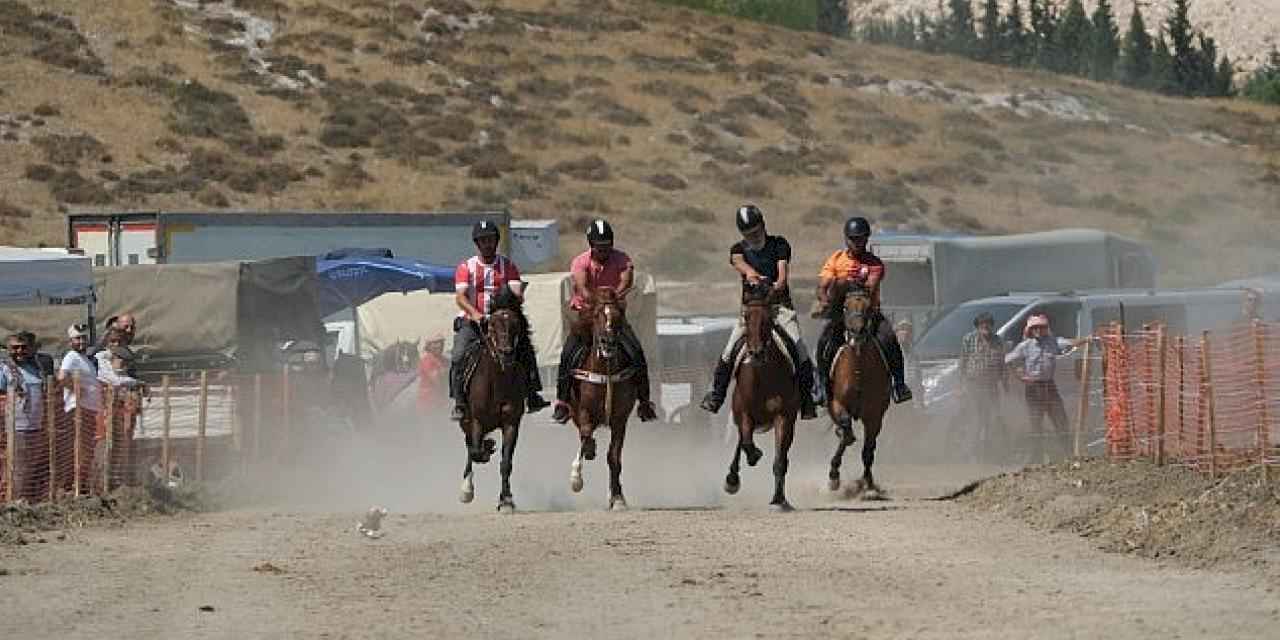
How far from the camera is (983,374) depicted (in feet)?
95.1

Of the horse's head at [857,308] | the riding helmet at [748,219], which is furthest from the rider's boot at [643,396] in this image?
the horse's head at [857,308]

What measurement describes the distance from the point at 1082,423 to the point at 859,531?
9.07m

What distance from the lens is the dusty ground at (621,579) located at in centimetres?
1240

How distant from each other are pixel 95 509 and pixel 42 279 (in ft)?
21.6

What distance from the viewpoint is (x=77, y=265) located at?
27.0m

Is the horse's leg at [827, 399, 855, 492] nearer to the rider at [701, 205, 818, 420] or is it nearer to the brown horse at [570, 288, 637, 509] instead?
the rider at [701, 205, 818, 420]

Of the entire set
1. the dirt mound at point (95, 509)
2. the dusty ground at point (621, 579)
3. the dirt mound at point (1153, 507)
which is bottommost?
the dirt mound at point (95, 509)

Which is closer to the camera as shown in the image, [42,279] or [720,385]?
[720,385]

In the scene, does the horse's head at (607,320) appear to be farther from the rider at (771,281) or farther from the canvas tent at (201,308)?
the canvas tent at (201,308)

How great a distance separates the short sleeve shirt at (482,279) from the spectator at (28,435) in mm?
4133

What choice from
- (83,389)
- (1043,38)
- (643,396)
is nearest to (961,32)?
(1043,38)

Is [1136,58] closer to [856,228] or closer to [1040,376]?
[1040,376]

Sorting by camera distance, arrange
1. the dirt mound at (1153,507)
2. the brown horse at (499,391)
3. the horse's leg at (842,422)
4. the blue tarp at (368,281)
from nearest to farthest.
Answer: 1. the dirt mound at (1153,507)
2. the brown horse at (499,391)
3. the horse's leg at (842,422)
4. the blue tarp at (368,281)

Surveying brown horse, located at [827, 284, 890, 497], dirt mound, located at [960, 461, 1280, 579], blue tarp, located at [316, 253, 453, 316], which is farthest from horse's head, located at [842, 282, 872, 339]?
blue tarp, located at [316, 253, 453, 316]
